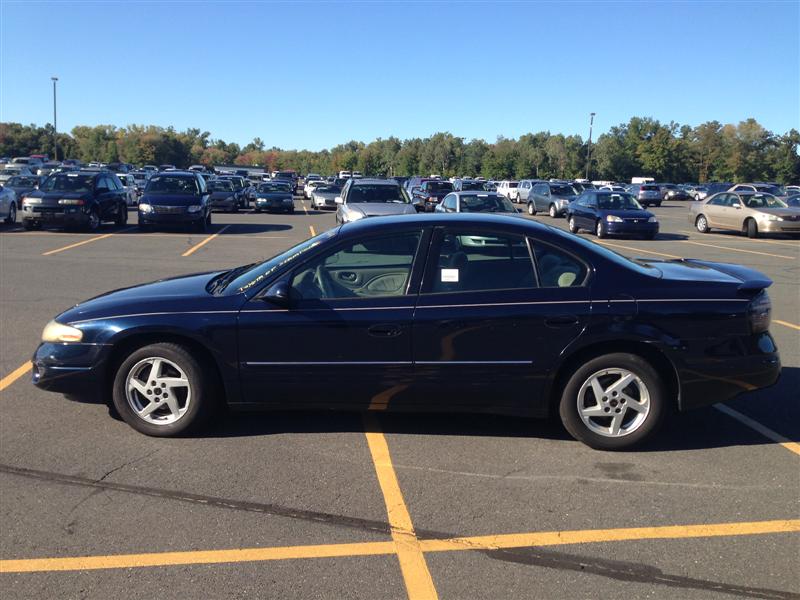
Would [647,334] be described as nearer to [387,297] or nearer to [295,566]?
[387,297]

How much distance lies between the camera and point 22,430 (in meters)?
4.91

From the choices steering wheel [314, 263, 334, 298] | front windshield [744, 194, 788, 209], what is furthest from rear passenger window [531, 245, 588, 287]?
front windshield [744, 194, 788, 209]

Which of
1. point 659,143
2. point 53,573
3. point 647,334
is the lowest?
point 53,573

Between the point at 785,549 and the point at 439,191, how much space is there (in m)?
31.7

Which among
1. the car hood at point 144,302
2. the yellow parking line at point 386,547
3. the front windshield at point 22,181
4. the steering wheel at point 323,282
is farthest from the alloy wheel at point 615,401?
the front windshield at point 22,181

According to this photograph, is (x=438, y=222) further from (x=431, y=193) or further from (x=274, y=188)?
(x=431, y=193)

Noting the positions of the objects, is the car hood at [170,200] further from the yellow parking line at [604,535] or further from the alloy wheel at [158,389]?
the yellow parking line at [604,535]

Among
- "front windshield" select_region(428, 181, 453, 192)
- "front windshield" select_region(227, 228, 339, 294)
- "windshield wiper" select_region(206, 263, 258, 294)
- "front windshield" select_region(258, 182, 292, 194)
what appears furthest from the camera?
"front windshield" select_region(428, 181, 453, 192)

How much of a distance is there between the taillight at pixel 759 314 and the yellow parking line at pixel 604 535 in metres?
1.40

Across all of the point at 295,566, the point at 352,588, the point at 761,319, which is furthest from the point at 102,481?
the point at 761,319

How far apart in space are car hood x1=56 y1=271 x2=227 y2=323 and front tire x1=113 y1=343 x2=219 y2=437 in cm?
27

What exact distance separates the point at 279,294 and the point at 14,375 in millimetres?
3124

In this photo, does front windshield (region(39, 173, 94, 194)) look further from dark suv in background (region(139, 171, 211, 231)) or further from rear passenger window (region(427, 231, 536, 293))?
rear passenger window (region(427, 231, 536, 293))

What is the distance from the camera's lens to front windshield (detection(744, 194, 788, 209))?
75.1 feet
